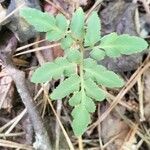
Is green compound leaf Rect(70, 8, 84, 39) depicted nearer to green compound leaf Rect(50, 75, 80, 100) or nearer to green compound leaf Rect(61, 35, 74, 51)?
green compound leaf Rect(61, 35, 74, 51)

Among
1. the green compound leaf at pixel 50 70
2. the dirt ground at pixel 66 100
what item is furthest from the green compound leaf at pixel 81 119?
the dirt ground at pixel 66 100

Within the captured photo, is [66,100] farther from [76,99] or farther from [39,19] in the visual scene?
[39,19]

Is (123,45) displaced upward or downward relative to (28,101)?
upward

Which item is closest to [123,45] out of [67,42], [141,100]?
[67,42]

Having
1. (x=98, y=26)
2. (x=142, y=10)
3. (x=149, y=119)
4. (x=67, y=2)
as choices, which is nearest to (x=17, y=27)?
(x=67, y=2)

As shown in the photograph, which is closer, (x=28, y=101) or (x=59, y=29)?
(x=59, y=29)

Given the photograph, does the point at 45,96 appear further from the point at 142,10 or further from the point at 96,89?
the point at 142,10

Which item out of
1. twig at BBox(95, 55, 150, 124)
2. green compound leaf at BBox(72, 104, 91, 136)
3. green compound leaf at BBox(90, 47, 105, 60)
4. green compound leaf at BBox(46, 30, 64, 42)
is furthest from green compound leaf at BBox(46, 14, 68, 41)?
twig at BBox(95, 55, 150, 124)
